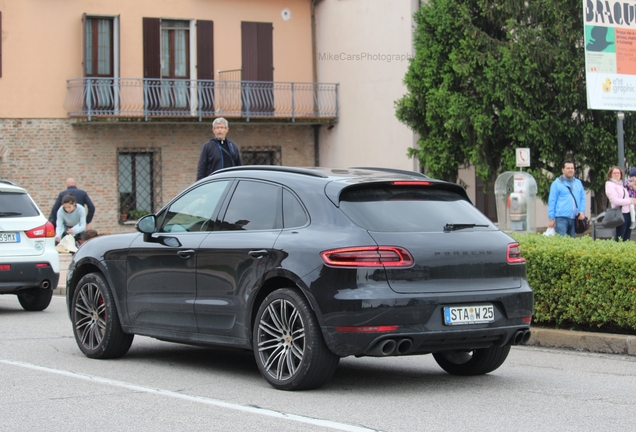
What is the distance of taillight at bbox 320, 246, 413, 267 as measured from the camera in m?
6.73

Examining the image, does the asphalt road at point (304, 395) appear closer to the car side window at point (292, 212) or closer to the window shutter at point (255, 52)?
the car side window at point (292, 212)

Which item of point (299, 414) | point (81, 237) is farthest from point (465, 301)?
point (81, 237)

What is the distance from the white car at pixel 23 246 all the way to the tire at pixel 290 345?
676cm

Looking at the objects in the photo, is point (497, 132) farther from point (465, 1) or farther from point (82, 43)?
point (82, 43)

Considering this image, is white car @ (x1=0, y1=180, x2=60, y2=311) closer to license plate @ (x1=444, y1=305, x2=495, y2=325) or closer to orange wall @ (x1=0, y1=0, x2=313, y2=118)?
license plate @ (x1=444, y1=305, x2=495, y2=325)

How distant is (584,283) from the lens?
9836mm

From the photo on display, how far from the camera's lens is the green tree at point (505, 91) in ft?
80.9

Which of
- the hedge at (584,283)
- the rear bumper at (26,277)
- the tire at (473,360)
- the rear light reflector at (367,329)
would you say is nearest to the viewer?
the rear light reflector at (367,329)

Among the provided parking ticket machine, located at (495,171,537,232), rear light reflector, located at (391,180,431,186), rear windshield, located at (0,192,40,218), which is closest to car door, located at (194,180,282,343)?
rear light reflector, located at (391,180,431,186)

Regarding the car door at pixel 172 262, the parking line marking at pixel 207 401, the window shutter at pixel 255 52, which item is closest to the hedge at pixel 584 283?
the car door at pixel 172 262

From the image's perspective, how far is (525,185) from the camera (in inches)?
824

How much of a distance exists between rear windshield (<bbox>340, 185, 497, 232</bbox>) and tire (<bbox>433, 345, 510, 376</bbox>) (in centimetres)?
100

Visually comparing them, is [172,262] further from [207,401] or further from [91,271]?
[207,401]

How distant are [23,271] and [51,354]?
165 inches
